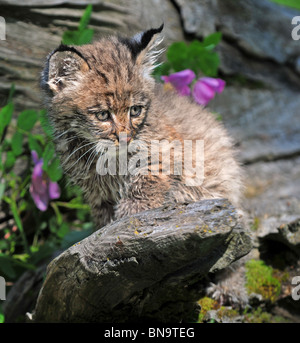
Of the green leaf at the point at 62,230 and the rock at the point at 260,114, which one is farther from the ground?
the rock at the point at 260,114

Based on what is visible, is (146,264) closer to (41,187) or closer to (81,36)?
(41,187)

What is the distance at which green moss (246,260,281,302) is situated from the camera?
3.71 metres

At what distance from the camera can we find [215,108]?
578 centimetres

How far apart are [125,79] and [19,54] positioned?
2151 mm

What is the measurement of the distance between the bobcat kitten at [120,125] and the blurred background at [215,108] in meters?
0.52

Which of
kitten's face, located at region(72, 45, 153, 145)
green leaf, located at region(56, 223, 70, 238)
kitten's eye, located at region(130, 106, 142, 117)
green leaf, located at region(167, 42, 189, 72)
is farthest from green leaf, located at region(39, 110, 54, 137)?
green leaf, located at region(167, 42, 189, 72)

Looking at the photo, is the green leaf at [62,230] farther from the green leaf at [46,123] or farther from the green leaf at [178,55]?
the green leaf at [178,55]

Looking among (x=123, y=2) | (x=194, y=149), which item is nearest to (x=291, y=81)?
(x=123, y=2)

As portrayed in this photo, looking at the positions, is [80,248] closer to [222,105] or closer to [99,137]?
[99,137]

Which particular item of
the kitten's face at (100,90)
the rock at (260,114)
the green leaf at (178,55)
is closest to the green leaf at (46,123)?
the kitten's face at (100,90)

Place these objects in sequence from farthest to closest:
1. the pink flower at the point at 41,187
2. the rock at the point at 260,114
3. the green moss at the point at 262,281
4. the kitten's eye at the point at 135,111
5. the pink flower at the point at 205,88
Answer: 1. the rock at the point at 260,114
2. the pink flower at the point at 205,88
3. the pink flower at the point at 41,187
4. the green moss at the point at 262,281
5. the kitten's eye at the point at 135,111

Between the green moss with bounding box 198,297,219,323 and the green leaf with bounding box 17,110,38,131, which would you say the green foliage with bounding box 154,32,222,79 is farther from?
the green moss with bounding box 198,297,219,323

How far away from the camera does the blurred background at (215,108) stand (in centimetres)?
400

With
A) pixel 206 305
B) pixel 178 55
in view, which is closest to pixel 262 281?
pixel 206 305
